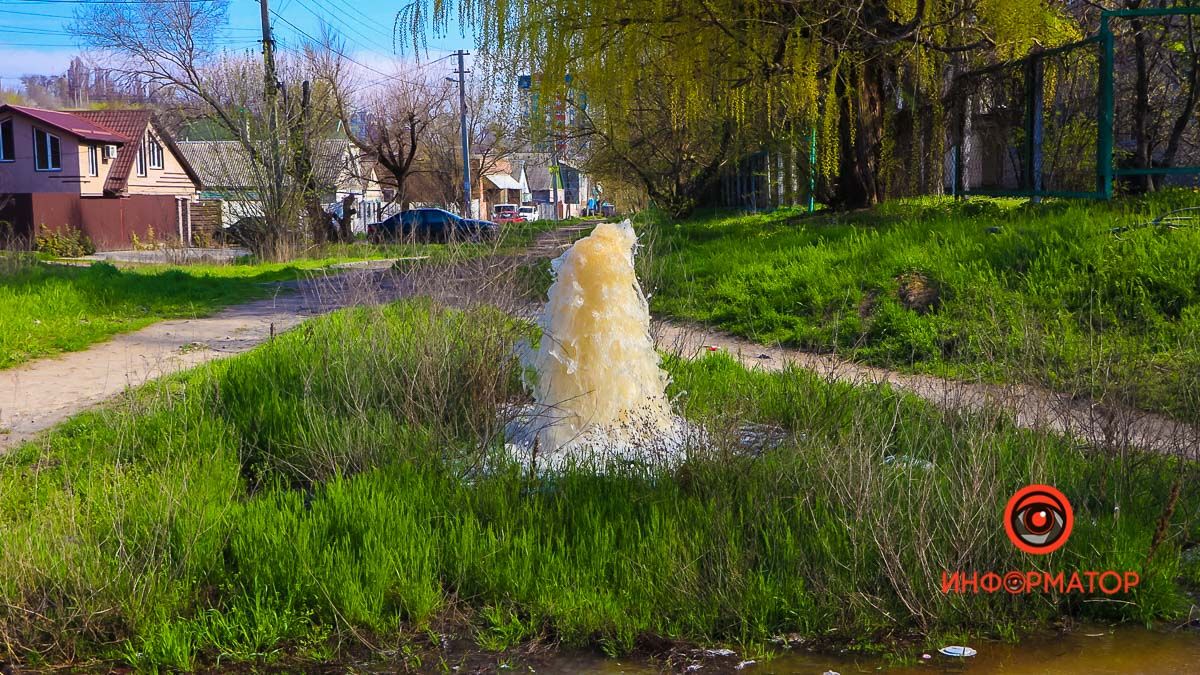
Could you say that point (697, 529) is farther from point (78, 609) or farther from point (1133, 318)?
point (1133, 318)

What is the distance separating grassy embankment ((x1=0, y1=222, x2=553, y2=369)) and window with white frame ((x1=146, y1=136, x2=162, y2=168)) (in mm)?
36254

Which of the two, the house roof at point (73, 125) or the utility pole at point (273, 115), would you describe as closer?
the utility pole at point (273, 115)

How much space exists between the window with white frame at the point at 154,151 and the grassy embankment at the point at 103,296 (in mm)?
36254

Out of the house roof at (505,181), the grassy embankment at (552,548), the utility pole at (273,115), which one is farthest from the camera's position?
the house roof at (505,181)

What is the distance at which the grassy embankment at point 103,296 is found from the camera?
934 cm

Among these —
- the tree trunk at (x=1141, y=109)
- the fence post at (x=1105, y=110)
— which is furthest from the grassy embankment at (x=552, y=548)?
the tree trunk at (x=1141, y=109)

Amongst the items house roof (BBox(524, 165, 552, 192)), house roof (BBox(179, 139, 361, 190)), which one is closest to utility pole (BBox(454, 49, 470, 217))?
house roof (BBox(179, 139, 361, 190))

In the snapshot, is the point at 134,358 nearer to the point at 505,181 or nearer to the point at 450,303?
the point at 450,303

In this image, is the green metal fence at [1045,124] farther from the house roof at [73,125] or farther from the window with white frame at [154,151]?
the window with white frame at [154,151]

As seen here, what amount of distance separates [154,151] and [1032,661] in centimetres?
5503

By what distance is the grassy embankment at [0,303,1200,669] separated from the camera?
150 inches

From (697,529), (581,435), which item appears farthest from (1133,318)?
(697,529)

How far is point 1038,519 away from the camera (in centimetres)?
407

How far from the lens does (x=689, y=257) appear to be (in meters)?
12.7
